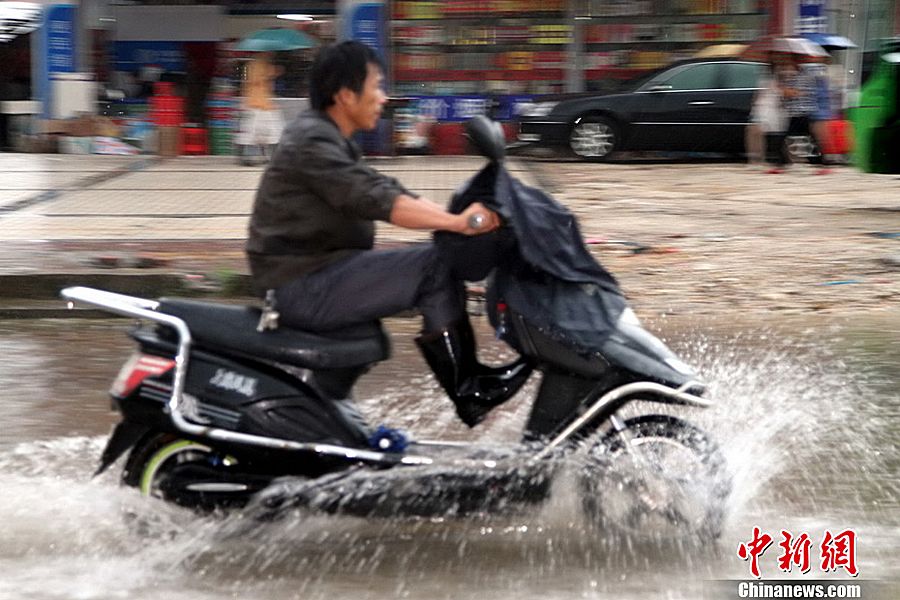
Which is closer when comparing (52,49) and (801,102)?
(801,102)

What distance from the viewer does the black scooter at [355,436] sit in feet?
13.4

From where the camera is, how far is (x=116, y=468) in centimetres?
468

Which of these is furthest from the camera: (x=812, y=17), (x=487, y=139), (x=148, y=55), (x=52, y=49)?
(x=148, y=55)

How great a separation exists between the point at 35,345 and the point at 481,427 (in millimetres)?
3415

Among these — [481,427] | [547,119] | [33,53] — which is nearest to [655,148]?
[547,119]

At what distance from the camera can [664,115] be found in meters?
17.7

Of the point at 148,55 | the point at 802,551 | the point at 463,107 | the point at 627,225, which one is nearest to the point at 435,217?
the point at 802,551

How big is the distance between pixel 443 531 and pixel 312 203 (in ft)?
3.87

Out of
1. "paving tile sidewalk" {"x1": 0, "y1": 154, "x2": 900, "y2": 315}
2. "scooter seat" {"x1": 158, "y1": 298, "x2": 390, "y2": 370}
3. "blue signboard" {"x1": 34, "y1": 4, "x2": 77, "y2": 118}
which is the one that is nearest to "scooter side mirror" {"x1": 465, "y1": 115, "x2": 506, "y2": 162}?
"scooter seat" {"x1": 158, "y1": 298, "x2": 390, "y2": 370}

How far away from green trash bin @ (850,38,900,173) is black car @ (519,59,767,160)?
520 cm

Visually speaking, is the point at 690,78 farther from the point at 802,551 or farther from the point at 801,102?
the point at 802,551

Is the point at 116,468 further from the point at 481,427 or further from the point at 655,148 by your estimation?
the point at 655,148

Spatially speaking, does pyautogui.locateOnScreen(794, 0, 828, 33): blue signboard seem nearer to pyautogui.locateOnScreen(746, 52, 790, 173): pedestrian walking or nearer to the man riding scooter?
pyautogui.locateOnScreen(746, 52, 790, 173): pedestrian walking

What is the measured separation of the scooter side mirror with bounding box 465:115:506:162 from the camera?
3.92m
